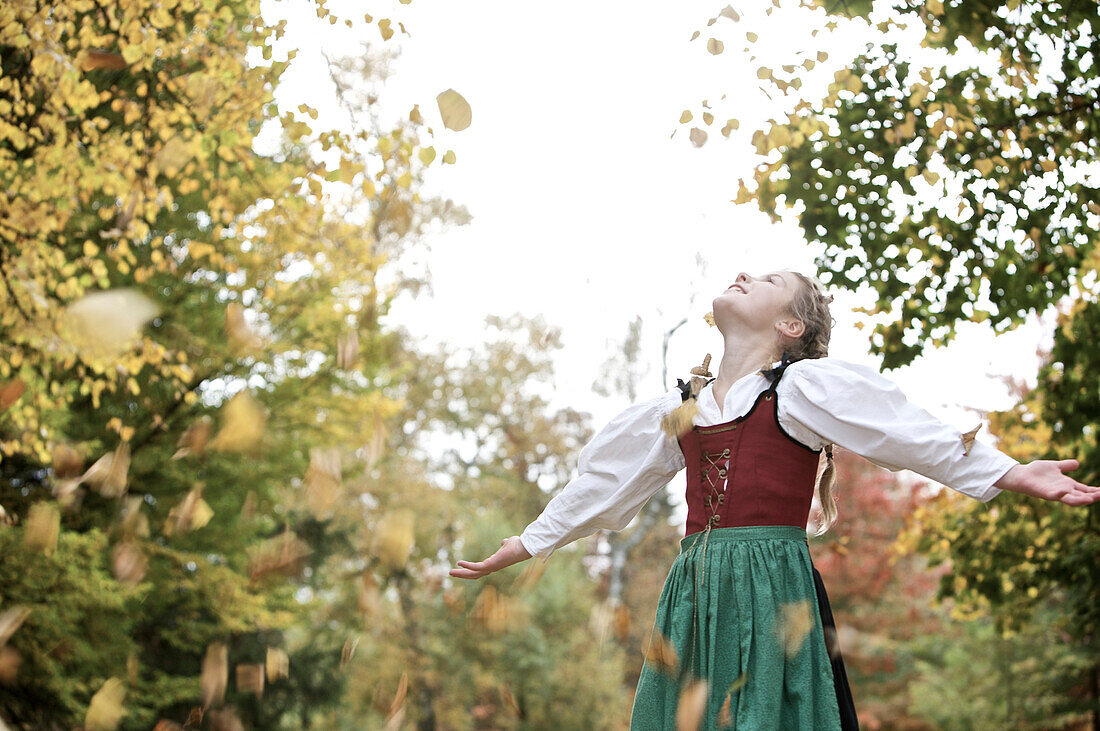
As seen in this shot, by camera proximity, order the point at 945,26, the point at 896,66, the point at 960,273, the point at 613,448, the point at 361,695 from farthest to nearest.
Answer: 1. the point at 361,695
2. the point at 960,273
3. the point at 896,66
4. the point at 945,26
5. the point at 613,448

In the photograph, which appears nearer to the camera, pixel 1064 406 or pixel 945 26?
pixel 945 26

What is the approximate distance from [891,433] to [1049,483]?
1.05ft

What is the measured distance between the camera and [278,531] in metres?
12.7

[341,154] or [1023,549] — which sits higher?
[341,154]

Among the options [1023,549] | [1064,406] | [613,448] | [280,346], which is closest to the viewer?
[613,448]

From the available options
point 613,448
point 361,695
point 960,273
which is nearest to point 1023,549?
point 960,273

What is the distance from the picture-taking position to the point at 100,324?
6.19m

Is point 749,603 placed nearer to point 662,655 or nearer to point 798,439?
point 662,655

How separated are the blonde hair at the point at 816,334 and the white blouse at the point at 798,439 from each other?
27cm

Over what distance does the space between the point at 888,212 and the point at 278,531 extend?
9915 millimetres

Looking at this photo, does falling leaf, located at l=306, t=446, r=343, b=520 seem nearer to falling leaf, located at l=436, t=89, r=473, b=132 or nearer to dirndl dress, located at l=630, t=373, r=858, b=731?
falling leaf, located at l=436, t=89, r=473, b=132

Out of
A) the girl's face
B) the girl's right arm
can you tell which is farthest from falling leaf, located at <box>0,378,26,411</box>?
the girl's face

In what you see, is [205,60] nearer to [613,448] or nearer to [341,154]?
[341,154]

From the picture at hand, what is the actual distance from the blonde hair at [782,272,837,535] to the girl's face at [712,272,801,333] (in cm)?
3
